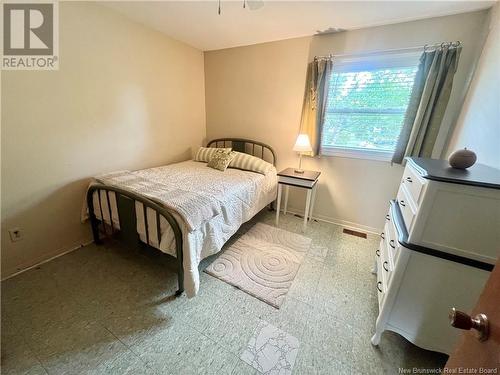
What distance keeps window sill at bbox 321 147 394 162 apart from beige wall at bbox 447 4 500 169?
0.58 m

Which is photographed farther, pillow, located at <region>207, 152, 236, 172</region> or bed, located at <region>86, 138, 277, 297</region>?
pillow, located at <region>207, 152, 236, 172</region>

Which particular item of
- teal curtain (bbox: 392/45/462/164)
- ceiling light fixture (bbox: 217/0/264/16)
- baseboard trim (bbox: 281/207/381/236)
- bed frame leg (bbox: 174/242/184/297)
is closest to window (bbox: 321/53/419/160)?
teal curtain (bbox: 392/45/462/164)

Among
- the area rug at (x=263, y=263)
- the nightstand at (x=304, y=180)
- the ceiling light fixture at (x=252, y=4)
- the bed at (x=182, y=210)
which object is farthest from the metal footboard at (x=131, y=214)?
the ceiling light fixture at (x=252, y=4)

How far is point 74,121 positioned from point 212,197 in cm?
154

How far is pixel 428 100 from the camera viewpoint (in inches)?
78.8

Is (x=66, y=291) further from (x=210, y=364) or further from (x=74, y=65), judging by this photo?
(x=74, y=65)

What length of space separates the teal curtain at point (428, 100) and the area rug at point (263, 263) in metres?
1.55

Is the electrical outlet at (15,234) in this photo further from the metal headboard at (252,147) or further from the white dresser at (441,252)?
the white dresser at (441,252)

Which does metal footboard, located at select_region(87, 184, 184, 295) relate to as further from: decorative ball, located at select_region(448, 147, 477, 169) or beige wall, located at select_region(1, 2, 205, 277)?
decorative ball, located at select_region(448, 147, 477, 169)

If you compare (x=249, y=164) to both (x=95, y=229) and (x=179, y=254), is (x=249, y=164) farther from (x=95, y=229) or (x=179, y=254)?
(x=95, y=229)

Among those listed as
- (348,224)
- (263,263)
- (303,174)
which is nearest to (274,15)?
(303,174)

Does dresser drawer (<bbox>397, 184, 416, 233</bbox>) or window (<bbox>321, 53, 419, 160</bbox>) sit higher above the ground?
window (<bbox>321, 53, 419, 160</bbox>)

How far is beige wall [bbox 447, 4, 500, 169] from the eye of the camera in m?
1.35

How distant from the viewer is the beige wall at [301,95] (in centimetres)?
198
